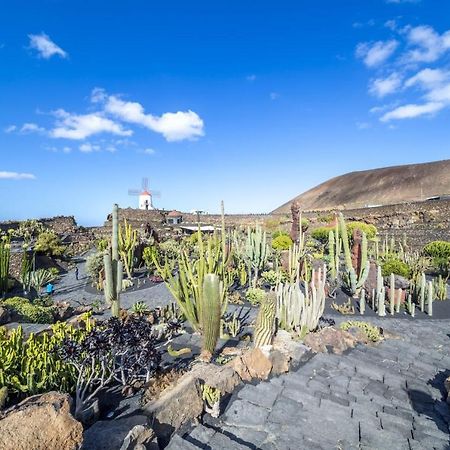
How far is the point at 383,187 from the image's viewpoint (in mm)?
62500

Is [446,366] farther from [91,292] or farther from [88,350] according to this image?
[91,292]

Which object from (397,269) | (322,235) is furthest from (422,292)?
(322,235)

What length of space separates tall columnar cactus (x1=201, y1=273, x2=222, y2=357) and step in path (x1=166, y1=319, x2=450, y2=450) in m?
1.25

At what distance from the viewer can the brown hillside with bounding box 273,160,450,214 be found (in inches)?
2163

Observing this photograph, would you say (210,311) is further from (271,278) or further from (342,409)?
(271,278)

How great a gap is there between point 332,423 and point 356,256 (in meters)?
9.36

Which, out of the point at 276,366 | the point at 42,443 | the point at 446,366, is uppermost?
the point at 42,443

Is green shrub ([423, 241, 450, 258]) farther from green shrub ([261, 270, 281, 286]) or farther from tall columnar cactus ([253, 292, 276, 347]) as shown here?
tall columnar cactus ([253, 292, 276, 347])

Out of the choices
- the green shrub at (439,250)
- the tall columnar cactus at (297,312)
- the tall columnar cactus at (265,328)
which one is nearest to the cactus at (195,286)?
the tall columnar cactus at (265,328)

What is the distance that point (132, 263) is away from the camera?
51.4 ft

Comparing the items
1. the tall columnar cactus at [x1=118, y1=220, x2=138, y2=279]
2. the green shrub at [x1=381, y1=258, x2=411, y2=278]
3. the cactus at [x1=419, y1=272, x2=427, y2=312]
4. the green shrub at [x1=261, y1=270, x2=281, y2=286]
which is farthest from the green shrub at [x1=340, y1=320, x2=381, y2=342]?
the tall columnar cactus at [x1=118, y1=220, x2=138, y2=279]

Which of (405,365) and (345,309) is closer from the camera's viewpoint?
(405,365)

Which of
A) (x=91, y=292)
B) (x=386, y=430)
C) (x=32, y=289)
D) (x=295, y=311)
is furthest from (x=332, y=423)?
(x=32, y=289)

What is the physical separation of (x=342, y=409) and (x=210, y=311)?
236 centimetres
